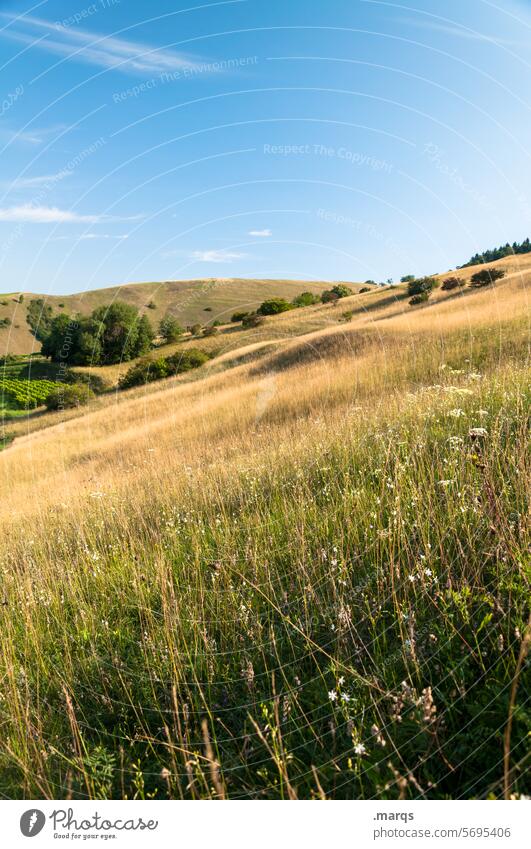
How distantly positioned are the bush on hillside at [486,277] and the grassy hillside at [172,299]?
42664mm

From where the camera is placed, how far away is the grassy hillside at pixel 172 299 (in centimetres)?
8244

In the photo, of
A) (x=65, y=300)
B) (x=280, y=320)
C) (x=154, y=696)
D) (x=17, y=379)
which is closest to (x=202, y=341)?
(x=280, y=320)

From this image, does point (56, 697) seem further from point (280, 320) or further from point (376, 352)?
point (280, 320)

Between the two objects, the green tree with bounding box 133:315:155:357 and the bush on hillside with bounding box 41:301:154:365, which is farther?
the green tree with bounding box 133:315:155:357

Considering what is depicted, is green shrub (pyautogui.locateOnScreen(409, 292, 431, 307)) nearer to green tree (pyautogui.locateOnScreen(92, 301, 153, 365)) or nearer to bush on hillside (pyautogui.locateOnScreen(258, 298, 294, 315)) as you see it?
bush on hillside (pyautogui.locateOnScreen(258, 298, 294, 315))

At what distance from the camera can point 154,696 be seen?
8.74 ft

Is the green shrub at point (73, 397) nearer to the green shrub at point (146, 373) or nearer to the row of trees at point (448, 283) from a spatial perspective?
the green shrub at point (146, 373)

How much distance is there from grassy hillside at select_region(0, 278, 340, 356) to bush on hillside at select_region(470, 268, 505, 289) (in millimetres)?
42664

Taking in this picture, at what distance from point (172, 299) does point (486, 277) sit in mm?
82752

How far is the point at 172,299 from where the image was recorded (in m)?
103

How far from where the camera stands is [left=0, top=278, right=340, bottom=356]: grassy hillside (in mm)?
82438

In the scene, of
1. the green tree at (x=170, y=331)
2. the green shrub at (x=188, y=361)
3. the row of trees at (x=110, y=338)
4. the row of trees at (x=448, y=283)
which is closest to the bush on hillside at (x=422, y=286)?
the row of trees at (x=448, y=283)

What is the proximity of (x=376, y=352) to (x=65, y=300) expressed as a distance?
116814 millimetres

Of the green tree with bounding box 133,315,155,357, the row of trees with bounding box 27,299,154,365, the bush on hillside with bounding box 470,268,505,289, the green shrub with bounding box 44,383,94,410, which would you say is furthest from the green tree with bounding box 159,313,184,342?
the bush on hillside with bounding box 470,268,505,289
